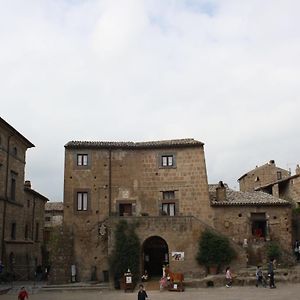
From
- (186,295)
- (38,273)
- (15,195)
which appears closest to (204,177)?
(186,295)

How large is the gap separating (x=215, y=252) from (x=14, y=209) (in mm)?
19586

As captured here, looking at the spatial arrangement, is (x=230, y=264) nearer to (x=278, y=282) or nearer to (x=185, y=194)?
(x=278, y=282)

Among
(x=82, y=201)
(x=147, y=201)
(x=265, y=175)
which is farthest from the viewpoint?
(x=265, y=175)

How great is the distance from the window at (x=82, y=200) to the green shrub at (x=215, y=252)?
1062 cm

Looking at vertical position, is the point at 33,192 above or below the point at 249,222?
above

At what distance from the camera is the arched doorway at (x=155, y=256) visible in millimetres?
38419

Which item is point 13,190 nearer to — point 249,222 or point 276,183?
point 249,222

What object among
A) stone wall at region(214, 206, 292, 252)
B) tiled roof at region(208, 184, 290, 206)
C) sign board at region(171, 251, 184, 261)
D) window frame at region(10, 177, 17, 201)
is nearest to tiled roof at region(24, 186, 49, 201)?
window frame at region(10, 177, 17, 201)

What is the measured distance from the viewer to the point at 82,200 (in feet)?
129

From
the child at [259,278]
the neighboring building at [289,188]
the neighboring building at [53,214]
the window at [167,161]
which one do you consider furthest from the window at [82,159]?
the neighboring building at [53,214]

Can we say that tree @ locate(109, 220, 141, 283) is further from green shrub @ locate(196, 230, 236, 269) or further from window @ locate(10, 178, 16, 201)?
window @ locate(10, 178, 16, 201)

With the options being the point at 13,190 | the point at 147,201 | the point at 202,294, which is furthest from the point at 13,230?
the point at 202,294

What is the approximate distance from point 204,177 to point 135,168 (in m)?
6.16

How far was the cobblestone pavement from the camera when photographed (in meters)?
26.7
